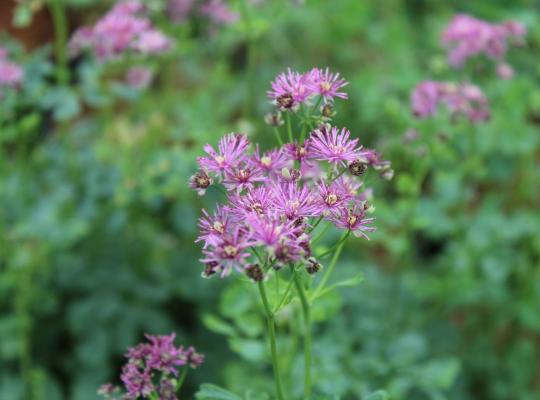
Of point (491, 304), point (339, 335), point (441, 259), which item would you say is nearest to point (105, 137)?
point (339, 335)

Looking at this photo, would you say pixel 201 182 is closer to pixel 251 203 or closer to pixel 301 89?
pixel 251 203

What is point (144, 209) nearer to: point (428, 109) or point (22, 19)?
point (22, 19)

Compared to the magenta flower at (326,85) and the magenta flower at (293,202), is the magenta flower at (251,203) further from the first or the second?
the magenta flower at (326,85)

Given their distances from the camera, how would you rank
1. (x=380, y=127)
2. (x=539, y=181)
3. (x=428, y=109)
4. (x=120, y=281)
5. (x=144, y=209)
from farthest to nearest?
1. (x=380, y=127)
2. (x=539, y=181)
3. (x=144, y=209)
4. (x=120, y=281)
5. (x=428, y=109)

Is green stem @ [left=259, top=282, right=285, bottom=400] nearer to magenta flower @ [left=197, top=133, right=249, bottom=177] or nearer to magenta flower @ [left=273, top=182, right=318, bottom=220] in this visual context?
magenta flower @ [left=273, top=182, right=318, bottom=220]

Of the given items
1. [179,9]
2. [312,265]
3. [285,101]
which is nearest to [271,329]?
[312,265]

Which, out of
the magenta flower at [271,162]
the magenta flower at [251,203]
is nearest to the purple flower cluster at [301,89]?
the magenta flower at [271,162]
